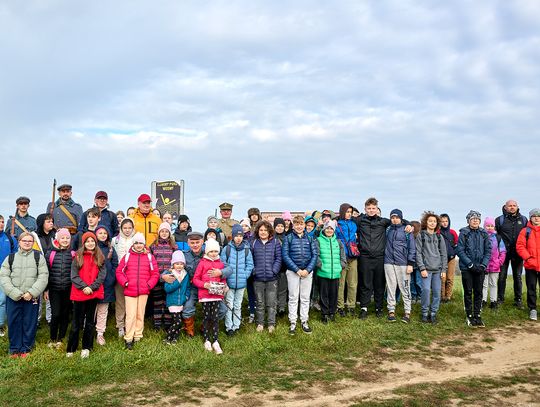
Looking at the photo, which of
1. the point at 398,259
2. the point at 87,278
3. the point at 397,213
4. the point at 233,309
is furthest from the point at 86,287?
the point at 397,213

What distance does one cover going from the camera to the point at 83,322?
794 centimetres

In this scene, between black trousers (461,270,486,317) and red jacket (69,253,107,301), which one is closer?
red jacket (69,253,107,301)

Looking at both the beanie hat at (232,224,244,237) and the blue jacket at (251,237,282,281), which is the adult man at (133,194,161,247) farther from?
the blue jacket at (251,237,282,281)

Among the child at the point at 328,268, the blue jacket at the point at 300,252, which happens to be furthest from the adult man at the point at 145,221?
the child at the point at 328,268

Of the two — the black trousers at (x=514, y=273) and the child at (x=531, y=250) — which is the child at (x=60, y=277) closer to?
the child at (x=531, y=250)

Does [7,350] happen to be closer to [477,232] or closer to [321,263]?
[321,263]

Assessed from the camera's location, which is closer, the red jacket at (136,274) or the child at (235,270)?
the red jacket at (136,274)

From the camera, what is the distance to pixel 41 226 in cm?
922

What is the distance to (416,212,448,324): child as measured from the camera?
10336 mm

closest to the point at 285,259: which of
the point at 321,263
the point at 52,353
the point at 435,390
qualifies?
the point at 321,263

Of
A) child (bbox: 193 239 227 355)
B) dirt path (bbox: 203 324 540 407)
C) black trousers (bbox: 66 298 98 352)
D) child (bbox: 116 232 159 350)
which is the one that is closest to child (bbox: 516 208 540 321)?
dirt path (bbox: 203 324 540 407)

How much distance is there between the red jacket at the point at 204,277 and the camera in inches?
332

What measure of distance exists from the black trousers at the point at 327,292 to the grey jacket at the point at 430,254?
2.01 meters

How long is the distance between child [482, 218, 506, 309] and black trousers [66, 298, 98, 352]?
944cm
